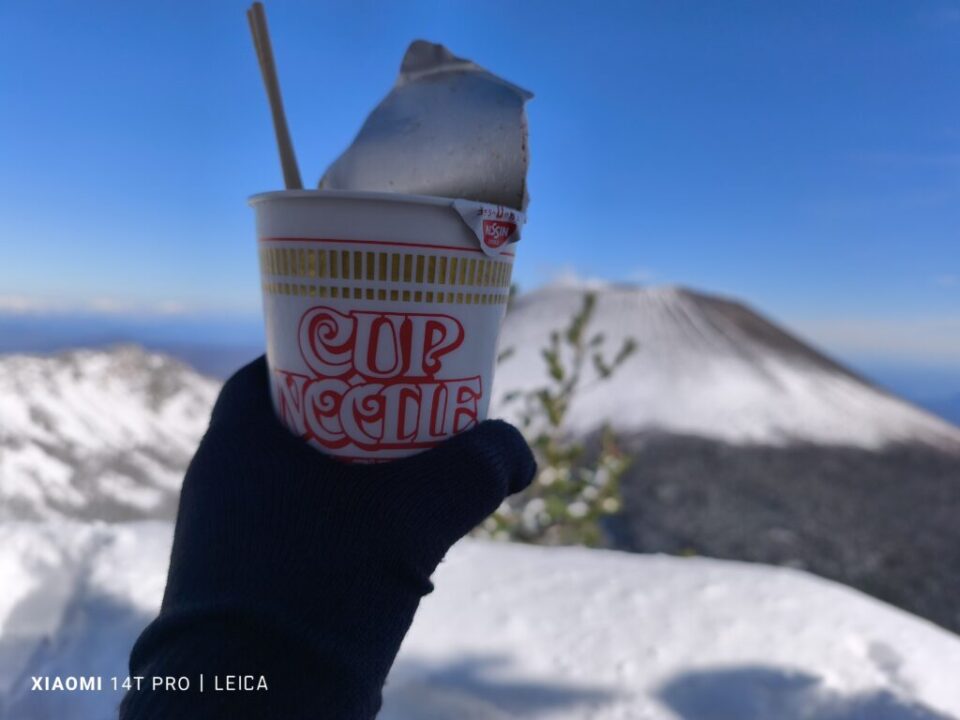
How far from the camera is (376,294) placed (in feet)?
1.98

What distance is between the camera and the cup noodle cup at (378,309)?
599mm

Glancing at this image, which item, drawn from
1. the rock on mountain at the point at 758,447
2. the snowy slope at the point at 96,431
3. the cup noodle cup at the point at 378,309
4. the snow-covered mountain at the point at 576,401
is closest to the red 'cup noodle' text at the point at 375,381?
the cup noodle cup at the point at 378,309

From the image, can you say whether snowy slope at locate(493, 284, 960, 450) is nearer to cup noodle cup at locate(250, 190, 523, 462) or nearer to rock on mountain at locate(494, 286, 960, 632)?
rock on mountain at locate(494, 286, 960, 632)

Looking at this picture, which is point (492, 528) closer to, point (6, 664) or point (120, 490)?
point (6, 664)

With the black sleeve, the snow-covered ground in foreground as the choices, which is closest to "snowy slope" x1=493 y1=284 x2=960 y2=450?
the snow-covered ground in foreground

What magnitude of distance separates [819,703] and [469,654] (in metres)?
0.49

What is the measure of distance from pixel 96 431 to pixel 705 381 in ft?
8.29

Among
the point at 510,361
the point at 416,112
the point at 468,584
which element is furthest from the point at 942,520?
the point at 416,112

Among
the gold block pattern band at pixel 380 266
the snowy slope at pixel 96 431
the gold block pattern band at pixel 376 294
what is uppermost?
the gold block pattern band at pixel 380 266

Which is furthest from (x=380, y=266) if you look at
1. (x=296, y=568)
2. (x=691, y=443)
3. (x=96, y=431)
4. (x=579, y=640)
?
(x=691, y=443)

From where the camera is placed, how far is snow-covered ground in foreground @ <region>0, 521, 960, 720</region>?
91 centimetres

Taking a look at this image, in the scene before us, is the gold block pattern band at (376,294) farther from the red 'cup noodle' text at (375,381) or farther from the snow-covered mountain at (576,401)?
the snow-covered mountain at (576,401)

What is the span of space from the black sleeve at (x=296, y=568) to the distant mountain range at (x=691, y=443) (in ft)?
3.92

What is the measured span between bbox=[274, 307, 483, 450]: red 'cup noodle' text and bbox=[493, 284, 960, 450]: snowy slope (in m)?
2.04
